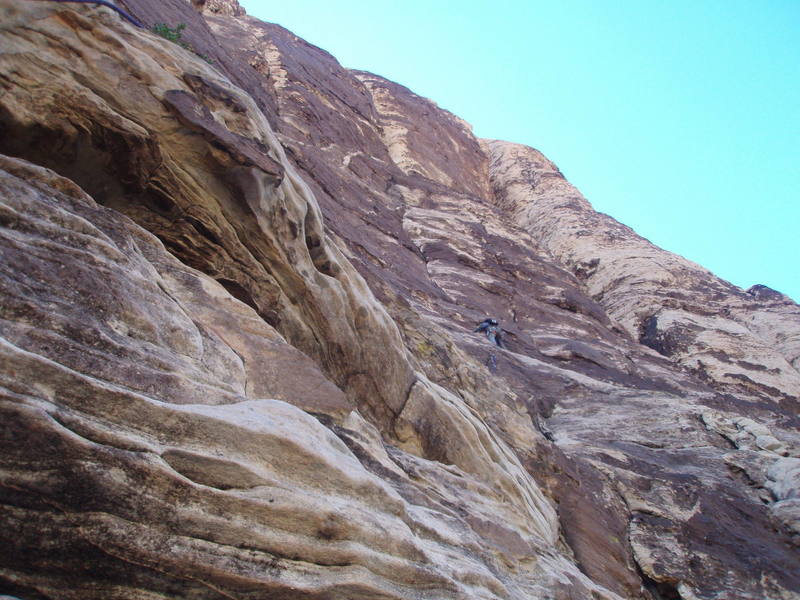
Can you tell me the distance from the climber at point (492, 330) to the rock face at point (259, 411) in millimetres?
577

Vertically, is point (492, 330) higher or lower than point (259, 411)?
higher

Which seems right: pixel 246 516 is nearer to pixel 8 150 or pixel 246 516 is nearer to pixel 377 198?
pixel 8 150

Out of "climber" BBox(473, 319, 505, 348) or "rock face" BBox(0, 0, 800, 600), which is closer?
"rock face" BBox(0, 0, 800, 600)

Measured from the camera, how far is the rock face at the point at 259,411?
3.72m

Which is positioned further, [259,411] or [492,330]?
[492,330]

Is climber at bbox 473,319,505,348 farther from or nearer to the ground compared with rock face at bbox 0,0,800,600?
farther from the ground

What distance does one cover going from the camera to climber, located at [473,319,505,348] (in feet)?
62.3

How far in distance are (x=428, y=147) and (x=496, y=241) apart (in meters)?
14.5

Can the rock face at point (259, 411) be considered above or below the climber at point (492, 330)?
below

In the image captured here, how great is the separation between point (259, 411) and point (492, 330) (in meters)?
14.7

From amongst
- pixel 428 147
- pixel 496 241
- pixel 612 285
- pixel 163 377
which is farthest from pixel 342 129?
pixel 163 377

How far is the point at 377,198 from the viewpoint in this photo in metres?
26.2

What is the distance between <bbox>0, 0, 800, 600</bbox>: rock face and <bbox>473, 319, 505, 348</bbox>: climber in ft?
1.89

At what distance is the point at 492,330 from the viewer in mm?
19156
